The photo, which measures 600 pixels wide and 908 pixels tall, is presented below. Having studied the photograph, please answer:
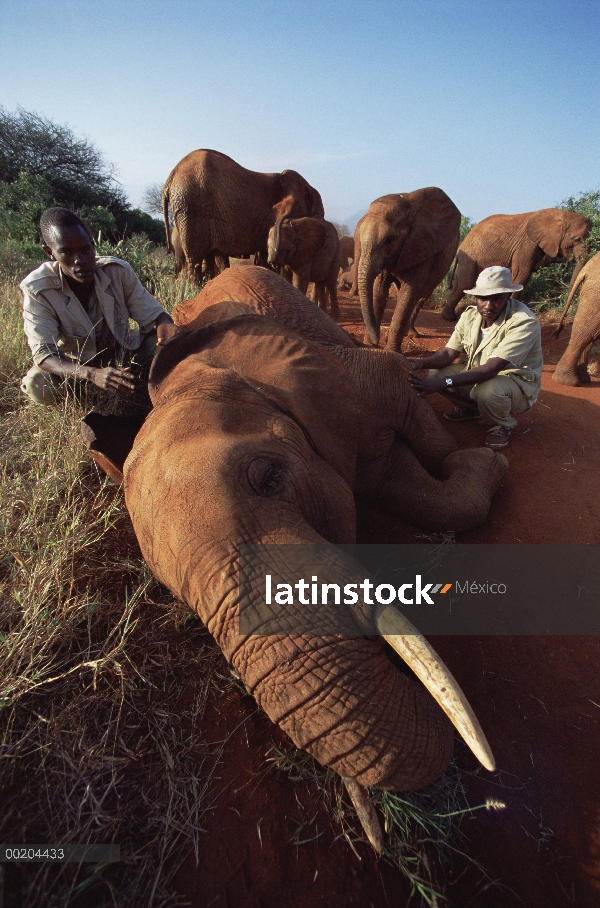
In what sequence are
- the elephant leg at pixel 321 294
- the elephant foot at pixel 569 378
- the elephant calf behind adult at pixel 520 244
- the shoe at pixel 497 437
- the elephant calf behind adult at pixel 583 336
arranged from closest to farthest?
1. the shoe at pixel 497 437
2. the elephant calf behind adult at pixel 583 336
3. the elephant foot at pixel 569 378
4. the elephant calf behind adult at pixel 520 244
5. the elephant leg at pixel 321 294

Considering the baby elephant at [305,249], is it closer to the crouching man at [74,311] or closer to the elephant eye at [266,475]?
the crouching man at [74,311]

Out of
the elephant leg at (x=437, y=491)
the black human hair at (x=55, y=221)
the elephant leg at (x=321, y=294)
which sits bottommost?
the elephant leg at (x=437, y=491)

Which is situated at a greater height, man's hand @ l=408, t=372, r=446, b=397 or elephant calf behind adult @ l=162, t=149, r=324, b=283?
elephant calf behind adult @ l=162, t=149, r=324, b=283

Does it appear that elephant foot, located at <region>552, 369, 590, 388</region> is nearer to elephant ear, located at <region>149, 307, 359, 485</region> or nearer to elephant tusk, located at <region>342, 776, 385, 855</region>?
elephant ear, located at <region>149, 307, 359, 485</region>

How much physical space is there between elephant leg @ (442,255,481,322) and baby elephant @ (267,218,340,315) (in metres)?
3.12

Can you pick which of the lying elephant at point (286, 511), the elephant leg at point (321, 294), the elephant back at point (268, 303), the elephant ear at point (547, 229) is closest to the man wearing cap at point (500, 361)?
the elephant back at point (268, 303)

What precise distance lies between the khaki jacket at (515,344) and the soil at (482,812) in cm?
263

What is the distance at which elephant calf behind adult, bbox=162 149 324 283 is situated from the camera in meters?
10.4

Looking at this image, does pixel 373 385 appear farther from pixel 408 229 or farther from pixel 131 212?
pixel 131 212

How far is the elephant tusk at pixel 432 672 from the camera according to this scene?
154 centimetres

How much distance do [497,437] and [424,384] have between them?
3.87 ft

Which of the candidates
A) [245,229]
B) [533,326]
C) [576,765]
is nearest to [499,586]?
[576,765]

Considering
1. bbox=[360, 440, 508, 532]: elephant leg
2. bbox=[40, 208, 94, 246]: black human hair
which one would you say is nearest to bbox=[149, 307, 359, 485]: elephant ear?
bbox=[360, 440, 508, 532]: elephant leg

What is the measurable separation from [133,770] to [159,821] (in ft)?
0.76
